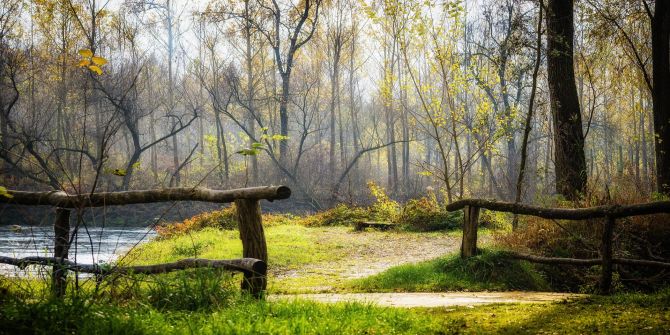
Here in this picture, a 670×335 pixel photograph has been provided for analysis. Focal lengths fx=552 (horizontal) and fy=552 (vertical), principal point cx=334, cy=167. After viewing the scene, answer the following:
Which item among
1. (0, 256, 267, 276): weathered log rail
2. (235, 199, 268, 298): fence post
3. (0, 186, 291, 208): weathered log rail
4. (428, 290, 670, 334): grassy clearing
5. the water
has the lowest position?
the water

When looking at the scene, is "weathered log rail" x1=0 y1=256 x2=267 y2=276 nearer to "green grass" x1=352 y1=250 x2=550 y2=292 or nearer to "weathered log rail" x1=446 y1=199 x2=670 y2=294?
"green grass" x1=352 y1=250 x2=550 y2=292

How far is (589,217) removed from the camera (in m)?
6.84

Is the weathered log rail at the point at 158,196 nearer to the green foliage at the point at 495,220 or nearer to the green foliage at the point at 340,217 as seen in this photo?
the green foliage at the point at 495,220

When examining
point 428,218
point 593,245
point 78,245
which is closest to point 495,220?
point 428,218

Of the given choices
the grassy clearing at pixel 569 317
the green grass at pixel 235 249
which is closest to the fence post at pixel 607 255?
the grassy clearing at pixel 569 317

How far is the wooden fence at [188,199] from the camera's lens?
5105 millimetres

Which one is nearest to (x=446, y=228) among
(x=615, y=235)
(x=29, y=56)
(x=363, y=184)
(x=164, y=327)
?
(x=615, y=235)

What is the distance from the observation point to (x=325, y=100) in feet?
173

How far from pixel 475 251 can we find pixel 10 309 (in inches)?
265

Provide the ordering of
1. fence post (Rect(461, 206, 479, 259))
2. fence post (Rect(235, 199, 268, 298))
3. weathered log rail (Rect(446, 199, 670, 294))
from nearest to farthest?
fence post (Rect(235, 199, 268, 298)), weathered log rail (Rect(446, 199, 670, 294)), fence post (Rect(461, 206, 479, 259))

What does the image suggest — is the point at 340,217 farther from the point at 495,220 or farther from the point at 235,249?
the point at 235,249

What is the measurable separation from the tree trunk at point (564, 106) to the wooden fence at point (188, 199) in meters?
8.51

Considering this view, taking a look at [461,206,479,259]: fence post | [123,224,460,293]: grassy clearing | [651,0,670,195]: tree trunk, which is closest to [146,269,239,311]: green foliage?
[123,224,460,293]: grassy clearing

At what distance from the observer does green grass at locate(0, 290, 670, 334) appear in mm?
3686
